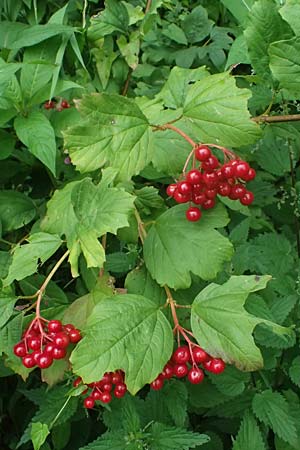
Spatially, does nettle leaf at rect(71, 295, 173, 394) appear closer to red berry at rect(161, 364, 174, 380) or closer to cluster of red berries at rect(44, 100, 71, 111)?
red berry at rect(161, 364, 174, 380)

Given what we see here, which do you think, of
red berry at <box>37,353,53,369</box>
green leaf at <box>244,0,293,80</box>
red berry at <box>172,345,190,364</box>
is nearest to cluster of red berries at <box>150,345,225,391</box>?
red berry at <box>172,345,190,364</box>

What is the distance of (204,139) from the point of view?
1208mm

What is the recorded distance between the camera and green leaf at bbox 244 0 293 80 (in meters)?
1.29

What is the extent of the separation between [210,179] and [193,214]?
0.09 metres

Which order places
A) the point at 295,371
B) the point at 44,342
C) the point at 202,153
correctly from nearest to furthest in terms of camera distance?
the point at 202,153, the point at 44,342, the point at 295,371

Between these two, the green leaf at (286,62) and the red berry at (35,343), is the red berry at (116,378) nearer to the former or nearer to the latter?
the red berry at (35,343)

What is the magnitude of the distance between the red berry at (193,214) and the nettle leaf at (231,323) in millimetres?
146

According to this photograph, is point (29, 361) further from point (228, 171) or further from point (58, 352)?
point (228, 171)

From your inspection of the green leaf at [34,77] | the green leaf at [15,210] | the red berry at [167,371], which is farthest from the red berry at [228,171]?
the green leaf at [15,210]

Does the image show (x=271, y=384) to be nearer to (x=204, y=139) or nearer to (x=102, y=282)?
(x=102, y=282)

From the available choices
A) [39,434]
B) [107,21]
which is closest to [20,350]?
A: [39,434]

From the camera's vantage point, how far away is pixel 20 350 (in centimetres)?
125

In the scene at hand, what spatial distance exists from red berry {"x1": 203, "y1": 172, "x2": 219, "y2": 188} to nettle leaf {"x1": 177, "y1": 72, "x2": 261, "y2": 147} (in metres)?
0.08

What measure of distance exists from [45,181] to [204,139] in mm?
762
